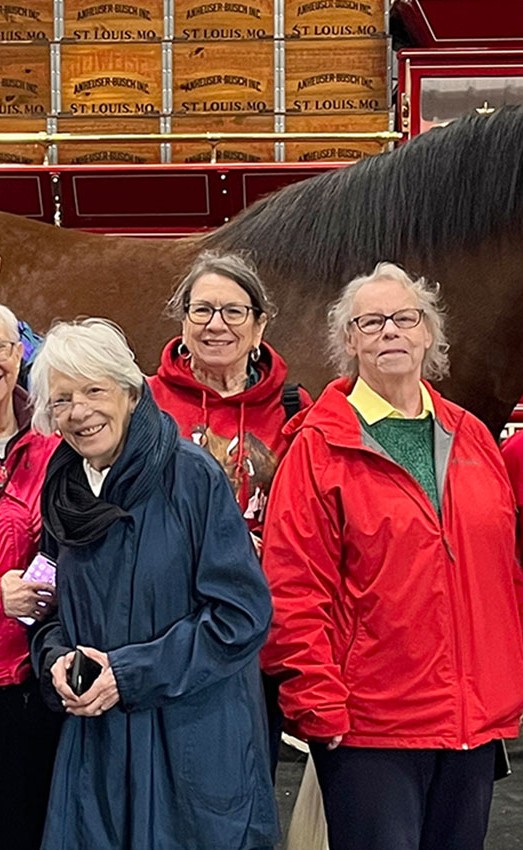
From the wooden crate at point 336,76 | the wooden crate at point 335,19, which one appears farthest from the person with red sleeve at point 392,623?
the wooden crate at point 335,19

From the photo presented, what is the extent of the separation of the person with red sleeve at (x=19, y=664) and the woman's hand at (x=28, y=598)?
46 mm

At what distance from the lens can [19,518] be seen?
2037 mm

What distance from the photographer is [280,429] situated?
2287 millimetres

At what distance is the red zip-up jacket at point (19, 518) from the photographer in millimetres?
2025

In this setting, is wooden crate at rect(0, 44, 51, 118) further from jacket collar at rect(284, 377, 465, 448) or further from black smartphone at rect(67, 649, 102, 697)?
black smartphone at rect(67, 649, 102, 697)

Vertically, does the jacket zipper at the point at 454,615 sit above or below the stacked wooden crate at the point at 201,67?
below

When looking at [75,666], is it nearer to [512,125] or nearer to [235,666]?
[235,666]

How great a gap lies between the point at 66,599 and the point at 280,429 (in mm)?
629

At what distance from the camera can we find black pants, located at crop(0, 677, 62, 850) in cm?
205

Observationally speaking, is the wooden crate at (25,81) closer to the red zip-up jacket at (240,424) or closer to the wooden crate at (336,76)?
the wooden crate at (336,76)

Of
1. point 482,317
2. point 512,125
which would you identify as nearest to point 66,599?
point 482,317

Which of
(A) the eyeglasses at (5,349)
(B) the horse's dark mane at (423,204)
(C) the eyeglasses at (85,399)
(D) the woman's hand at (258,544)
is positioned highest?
(B) the horse's dark mane at (423,204)

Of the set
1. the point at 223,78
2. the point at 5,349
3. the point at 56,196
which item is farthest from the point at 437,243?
the point at 223,78

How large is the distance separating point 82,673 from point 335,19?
518 cm
